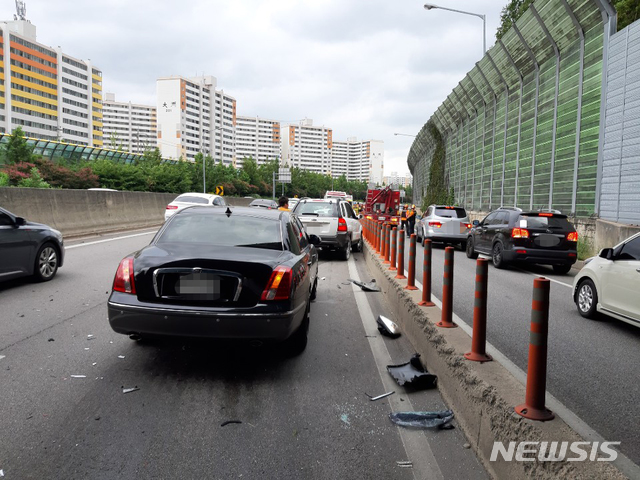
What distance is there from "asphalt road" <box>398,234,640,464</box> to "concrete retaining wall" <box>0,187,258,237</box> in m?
12.7

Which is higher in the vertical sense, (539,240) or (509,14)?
(509,14)

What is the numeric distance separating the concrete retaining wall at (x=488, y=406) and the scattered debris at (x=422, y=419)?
0.09 metres

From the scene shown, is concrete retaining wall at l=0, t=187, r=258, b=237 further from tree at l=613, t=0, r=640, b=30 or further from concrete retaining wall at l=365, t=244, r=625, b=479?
tree at l=613, t=0, r=640, b=30

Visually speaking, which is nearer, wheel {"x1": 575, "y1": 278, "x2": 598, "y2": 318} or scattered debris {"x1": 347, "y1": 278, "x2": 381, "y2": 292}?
wheel {"x1": 575, "y1": 278, "x2": 598, "y2": 318}

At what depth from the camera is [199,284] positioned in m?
4.38

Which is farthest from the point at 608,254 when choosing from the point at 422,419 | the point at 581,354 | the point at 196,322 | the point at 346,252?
the point at 346,252

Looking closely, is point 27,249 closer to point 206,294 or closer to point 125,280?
point 125,280

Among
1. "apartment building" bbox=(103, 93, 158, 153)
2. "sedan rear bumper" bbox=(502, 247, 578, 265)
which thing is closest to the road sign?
"sedan rear bumper" bbox=(502, 247, 578, 265)

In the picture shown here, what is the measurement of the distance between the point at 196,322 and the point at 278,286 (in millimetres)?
737

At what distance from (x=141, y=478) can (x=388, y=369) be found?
Answer: 252 cm

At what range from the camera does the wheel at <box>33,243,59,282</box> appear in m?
8.81

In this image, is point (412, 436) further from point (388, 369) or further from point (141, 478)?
point (141, 478)

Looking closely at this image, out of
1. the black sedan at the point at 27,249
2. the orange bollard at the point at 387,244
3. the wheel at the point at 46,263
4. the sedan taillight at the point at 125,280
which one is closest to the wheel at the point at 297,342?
the sedan taillight at the point at 125,280

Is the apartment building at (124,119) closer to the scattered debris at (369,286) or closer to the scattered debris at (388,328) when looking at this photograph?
the scattered debris at (369,286)
